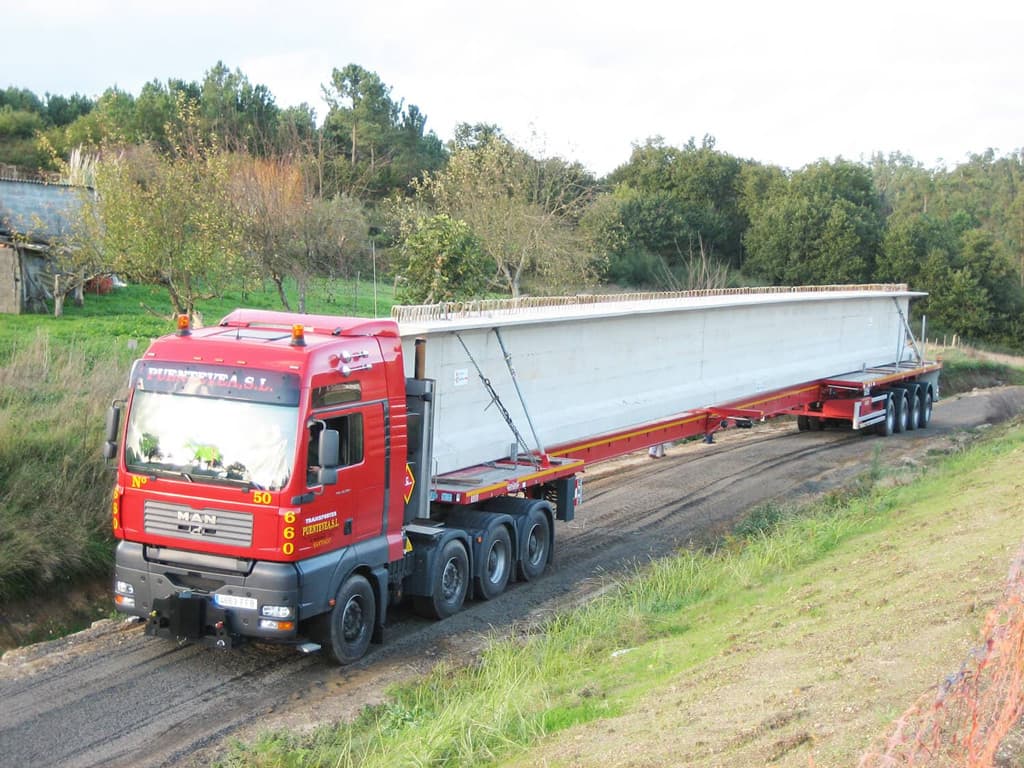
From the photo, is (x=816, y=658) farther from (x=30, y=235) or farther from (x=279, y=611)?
(x=30, y=235)

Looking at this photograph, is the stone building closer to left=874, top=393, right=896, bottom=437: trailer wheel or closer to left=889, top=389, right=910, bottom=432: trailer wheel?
left=874, top=393, right=896, bottom=437: trailer wheel

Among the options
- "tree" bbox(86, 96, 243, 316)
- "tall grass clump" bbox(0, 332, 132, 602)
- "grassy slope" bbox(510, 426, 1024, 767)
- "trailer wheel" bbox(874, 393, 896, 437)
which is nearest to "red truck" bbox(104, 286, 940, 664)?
"tall grass clump" bbox(0, 332, 132, 602)

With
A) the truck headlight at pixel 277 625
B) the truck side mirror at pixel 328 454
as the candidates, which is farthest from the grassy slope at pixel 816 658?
the truck side mirror at pixel 328 454

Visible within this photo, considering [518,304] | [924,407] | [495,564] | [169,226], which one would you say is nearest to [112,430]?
[495,564]

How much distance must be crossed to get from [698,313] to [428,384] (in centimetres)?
831

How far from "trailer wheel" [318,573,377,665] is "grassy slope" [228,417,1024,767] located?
3.32ft

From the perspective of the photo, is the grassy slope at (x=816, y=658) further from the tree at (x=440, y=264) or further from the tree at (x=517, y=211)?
the tree at (x=517, y=211)

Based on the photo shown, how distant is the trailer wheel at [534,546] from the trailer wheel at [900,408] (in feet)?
51.7

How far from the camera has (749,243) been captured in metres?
57.2

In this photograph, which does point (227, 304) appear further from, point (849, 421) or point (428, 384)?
point (428, 384)

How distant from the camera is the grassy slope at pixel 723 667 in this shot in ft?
20.2

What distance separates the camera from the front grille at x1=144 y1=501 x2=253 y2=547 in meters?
8.93

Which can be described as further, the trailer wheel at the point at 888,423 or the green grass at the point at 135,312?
the trailer wheel at the point at 888,423

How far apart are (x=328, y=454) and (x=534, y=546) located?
4.69m
